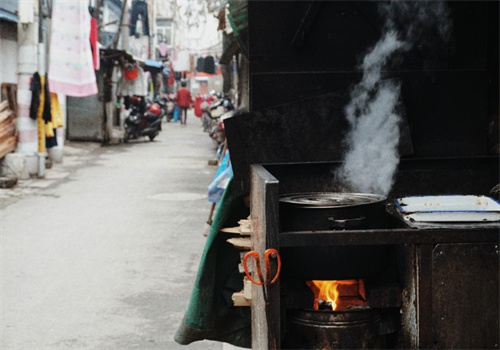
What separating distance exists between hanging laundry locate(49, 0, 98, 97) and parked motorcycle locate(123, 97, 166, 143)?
527 inches

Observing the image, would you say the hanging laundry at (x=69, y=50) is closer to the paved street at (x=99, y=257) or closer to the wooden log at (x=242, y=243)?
the paved street at (x=99, y=257)

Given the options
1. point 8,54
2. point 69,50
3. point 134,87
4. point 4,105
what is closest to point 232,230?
point 69,50

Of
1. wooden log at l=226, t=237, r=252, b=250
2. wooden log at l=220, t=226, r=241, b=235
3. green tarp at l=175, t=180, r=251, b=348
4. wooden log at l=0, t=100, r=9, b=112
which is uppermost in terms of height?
wooden log at l=0, t=100, r=9, b=112

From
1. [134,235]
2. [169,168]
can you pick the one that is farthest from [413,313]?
[169,168]

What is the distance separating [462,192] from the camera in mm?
5484

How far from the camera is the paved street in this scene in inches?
257

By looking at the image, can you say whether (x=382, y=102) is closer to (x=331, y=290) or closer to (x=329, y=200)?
(x=329, y=200)

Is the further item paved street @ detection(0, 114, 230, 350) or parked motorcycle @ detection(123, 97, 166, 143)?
parked motorcycle @ detection(123, 97, 166, 143)

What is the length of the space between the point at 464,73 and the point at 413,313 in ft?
7.83

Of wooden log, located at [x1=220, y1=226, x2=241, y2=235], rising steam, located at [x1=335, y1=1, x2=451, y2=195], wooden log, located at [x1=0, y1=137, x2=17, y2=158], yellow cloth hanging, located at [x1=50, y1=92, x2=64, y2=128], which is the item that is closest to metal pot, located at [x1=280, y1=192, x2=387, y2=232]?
wooden log, located at [x1=220, y1=226, x2=241, y2=235]

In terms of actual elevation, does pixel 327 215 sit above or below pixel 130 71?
below

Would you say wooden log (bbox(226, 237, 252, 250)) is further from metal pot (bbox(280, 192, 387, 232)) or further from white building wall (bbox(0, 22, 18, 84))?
white building wall (bbox(0, 22, 18, 84))

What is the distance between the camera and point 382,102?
5746 millimetres

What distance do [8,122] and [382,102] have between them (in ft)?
40.1
